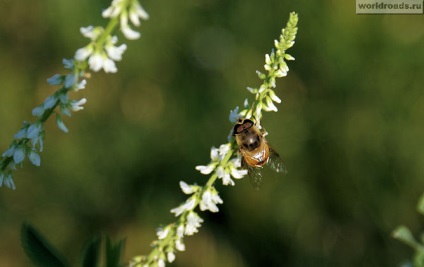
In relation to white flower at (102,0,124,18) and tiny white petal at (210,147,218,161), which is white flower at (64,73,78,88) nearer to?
white flower at (102,0,124,18)

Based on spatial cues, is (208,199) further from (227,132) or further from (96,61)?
(227,132)

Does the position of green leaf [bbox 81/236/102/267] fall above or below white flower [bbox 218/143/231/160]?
below

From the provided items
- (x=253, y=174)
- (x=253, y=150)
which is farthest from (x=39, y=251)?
(x=253, y=174)

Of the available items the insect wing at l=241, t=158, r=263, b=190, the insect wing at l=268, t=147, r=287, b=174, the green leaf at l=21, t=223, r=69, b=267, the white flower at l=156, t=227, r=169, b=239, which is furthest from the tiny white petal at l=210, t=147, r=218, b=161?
the insect wing at l=268, t=147, r=287, b=174

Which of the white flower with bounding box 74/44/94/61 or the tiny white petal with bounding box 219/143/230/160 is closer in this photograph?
the white flower with bounding box 74/44/94/61

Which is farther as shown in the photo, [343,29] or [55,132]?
[55,132]

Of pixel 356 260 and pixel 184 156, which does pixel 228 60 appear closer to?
pixel 184 156

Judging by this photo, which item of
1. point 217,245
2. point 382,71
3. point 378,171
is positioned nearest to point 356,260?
point 378,171

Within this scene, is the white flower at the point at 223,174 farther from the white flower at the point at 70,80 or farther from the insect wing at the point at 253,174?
the insect wing at the point at 253,174
